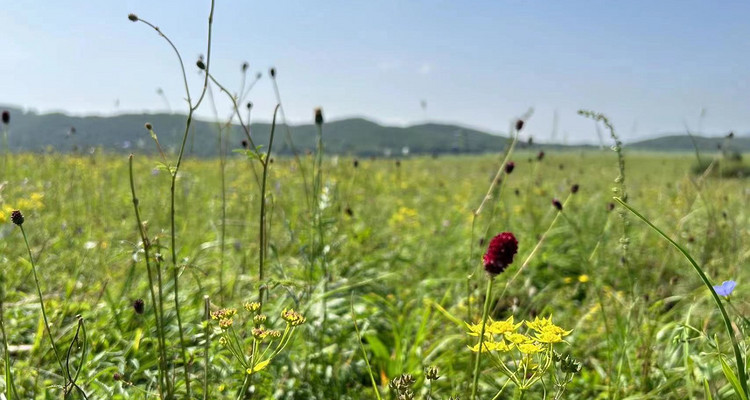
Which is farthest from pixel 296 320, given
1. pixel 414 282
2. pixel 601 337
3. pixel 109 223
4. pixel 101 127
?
pixel 101 127

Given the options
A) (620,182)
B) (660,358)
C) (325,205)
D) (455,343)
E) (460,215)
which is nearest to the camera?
(620,182)

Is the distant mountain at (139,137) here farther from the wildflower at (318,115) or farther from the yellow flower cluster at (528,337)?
the yellow flower cluster at (528,337)

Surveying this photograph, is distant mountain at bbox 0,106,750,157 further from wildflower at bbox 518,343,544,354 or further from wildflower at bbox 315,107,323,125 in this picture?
wildflower at bbox 518,343,544,354

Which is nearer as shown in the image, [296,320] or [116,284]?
[296,320]

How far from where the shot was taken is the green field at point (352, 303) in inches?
53.1

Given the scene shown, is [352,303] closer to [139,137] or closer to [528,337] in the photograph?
[528,337]

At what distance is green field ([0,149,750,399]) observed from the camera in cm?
135

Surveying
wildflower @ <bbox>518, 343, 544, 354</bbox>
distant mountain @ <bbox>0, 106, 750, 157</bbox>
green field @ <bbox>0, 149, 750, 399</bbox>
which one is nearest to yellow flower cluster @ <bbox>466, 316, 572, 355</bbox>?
wildflower @ <bbox>518, 343, 544, 354</bbox>

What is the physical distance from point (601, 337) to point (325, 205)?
1288 mm

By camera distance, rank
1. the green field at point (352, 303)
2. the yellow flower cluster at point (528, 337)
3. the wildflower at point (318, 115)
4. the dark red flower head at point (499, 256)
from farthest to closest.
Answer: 1. the wildflower at point (318, 115)
2. the green field at point (352, 303)
3. the yellow flower cluster at point (528, 337)
4. the dark red flower head at point (499, 256)

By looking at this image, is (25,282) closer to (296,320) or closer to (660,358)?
(296,320)

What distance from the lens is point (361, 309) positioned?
1929mm

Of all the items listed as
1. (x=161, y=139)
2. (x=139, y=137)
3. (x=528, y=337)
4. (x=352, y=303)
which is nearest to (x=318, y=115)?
(x=352, y=303)

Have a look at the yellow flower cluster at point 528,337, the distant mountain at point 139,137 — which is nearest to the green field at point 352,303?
the yellow flower cluster at point 528,337
